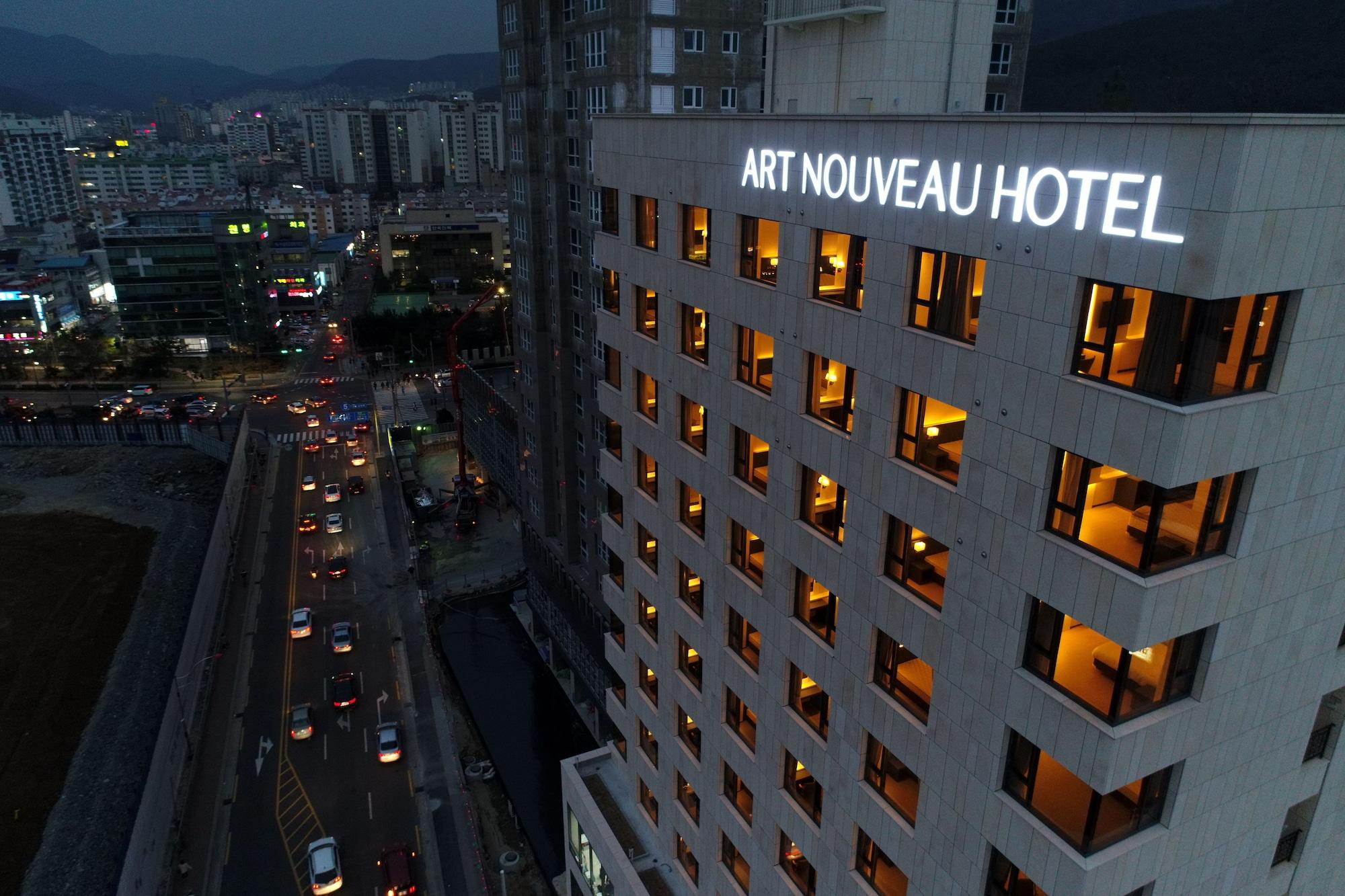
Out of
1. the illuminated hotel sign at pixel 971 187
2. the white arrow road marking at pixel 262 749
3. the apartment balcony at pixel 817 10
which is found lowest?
the white arrow road marking at pixel 262 749

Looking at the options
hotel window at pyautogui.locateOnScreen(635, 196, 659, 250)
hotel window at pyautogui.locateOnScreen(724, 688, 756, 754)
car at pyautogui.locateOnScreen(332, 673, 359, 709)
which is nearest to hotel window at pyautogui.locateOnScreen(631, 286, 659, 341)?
hotel window at pyautogui.locateOnScreen(635, 196, 659, 250)

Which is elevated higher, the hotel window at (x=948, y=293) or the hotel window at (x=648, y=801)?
the hotel window at (x=948, y=293)

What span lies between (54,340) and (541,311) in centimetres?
13744

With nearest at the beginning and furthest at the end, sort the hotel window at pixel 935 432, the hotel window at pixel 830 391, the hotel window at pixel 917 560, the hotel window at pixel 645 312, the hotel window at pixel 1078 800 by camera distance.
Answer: the hotel window at pixel 1078 800
the hotel window at pixel 935 432
the hotel window at pixel 917 560
the hotel window at pixel 830 391
the hotel window at pixel 645 312

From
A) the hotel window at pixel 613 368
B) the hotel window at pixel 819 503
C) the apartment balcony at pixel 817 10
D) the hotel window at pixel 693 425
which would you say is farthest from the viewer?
the hotel window at pixel 613 368

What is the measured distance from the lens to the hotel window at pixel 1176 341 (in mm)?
12875

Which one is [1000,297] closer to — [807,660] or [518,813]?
[807,660]

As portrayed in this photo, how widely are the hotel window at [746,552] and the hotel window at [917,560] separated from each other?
571 cm

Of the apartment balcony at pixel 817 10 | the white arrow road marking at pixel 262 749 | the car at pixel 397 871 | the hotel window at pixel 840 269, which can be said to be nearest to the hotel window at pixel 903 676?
the hotel window at pixel 840 269

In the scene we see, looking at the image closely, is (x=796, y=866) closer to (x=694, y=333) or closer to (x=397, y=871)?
(x=694, y=333)

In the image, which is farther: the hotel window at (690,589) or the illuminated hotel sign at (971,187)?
the hotel window at (690,589)

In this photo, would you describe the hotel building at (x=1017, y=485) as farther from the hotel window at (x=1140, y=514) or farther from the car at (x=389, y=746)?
the car at (x=389, y=746)

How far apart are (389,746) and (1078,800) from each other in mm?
53317

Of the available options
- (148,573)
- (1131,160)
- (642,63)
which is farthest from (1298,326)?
(148,573)
